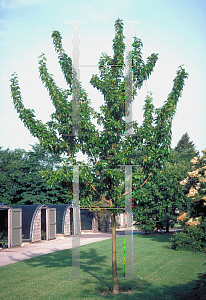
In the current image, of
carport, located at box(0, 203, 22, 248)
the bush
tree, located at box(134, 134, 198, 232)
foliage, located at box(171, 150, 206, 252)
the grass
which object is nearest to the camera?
foliage, located at box(171, 150, 206, 252)

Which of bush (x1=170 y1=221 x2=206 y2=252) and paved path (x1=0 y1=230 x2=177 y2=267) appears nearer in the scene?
paved path (x1=0 y1=230 x2=177 y2=267)

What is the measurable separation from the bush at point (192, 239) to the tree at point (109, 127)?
31.9 feet

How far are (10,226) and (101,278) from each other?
13.0 m

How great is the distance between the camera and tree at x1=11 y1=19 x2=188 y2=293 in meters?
7.99

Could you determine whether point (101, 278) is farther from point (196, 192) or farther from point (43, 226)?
point (43, 226)

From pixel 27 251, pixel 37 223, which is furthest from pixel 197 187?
pixel 37 223

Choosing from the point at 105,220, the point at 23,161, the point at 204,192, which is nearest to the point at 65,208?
the point at 105,220

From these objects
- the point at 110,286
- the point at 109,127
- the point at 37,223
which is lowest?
the point at 37,223

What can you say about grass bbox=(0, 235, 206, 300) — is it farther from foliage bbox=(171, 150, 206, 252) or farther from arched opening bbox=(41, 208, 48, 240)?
arched opening bbox=(41, 208, 48, 240)

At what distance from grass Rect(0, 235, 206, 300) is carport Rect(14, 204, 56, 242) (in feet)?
30.2

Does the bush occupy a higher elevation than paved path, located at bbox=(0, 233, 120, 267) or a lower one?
higher

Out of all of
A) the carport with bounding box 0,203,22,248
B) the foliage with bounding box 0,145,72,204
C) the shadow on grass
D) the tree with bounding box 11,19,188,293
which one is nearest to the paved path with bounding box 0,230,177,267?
the carport with bounding box 0,203,22,248

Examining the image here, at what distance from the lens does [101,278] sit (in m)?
10.2

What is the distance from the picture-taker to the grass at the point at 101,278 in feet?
26.8
